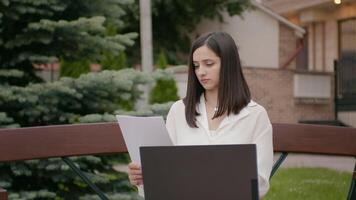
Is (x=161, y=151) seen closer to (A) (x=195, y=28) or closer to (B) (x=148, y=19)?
(B) (x=148, y=19)

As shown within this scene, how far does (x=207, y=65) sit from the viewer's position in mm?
3014

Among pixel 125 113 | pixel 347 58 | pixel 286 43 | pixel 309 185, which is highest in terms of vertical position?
pixel 125 113

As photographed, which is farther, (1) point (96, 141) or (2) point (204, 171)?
(1) point (96, 141)

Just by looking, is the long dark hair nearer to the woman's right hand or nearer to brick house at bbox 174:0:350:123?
the woman's right hand

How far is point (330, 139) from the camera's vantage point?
3.93 metres

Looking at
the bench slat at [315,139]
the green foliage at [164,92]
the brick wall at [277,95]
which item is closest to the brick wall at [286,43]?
the brick wall at [277,95]

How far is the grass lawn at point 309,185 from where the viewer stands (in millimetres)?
7041

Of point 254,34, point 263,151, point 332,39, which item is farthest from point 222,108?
point 254,34

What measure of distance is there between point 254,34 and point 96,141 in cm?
1776

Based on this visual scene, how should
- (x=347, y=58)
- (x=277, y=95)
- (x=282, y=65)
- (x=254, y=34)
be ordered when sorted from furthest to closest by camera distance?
(x=254, y=34) → (x=282, y=65) → (x=347, y=58) → (x=277, y=95)

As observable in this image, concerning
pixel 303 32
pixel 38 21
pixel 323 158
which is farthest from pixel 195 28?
pixel 38 21

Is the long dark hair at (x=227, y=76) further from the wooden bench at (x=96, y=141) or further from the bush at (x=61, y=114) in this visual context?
the bush at (x=61, y=114)

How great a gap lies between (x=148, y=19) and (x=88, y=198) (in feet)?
20.1

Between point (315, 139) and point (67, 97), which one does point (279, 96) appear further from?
point (315, 139)
